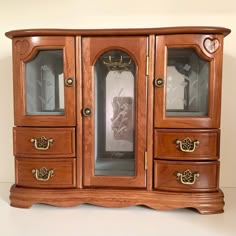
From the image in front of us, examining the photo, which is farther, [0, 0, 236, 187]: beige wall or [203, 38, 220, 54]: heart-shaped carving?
[0, 0, 236, 187]: beige wall

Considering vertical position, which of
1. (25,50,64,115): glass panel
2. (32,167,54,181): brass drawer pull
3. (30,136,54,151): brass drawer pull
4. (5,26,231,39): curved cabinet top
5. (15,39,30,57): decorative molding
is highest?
(5,26,231,39): curved cabinet top

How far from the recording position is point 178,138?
0.93 m

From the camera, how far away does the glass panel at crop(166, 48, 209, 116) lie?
0.93 m

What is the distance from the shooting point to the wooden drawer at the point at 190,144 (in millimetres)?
923

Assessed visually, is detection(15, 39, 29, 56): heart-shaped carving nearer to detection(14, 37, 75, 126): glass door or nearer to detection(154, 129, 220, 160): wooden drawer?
detection(14, 37, 75, 126): glass door

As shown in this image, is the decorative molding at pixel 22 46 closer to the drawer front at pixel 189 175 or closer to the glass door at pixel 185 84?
the glass door at pixel 185 84

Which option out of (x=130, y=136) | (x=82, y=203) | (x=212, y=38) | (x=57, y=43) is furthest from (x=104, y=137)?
(x=212, y=38)

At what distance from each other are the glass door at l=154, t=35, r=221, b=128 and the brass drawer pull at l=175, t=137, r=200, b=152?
0.05 metres

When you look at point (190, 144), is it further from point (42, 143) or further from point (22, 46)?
point (22, 46)

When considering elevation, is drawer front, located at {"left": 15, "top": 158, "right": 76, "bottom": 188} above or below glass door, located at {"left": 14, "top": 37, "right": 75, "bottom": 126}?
below

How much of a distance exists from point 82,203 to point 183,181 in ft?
1.21

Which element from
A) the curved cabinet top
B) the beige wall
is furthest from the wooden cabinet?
the beige wall
